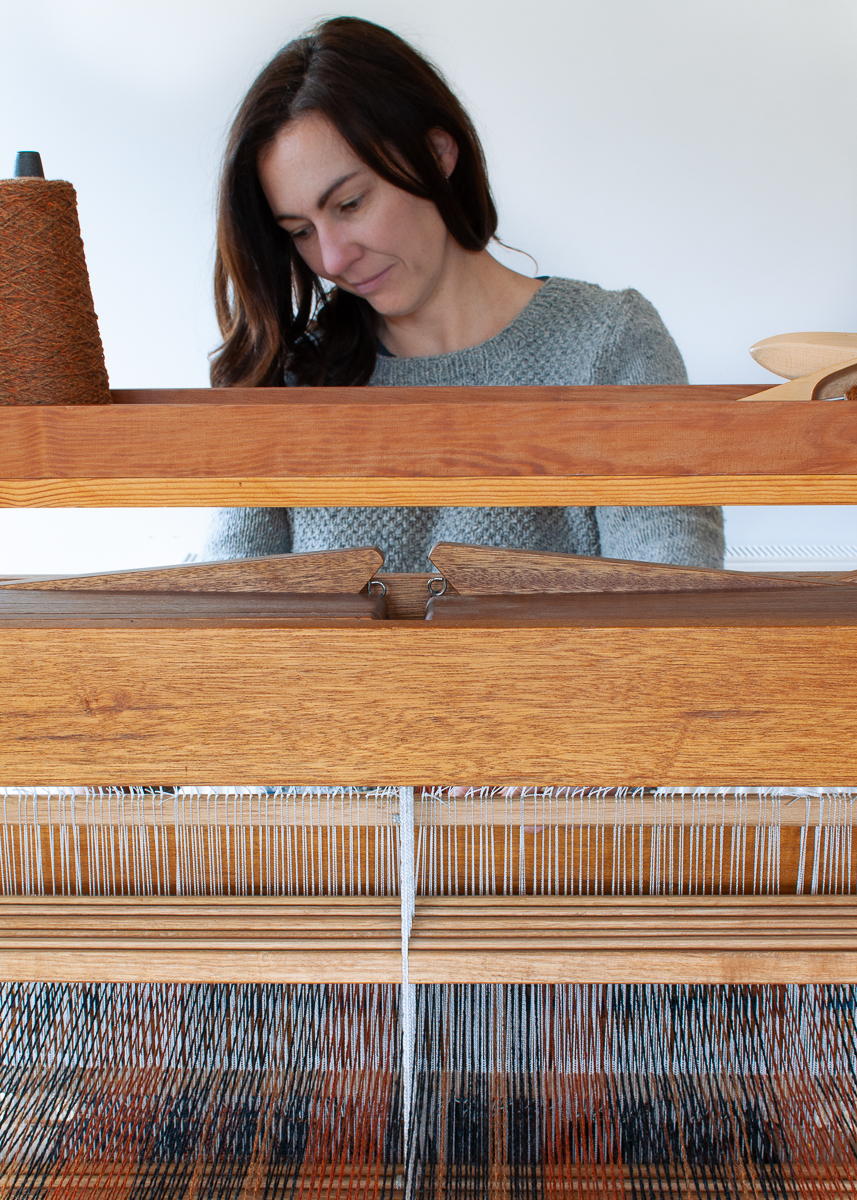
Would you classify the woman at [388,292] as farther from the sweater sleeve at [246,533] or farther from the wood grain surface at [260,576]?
the wood grain surface at [260,576]

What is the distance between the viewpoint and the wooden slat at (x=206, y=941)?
1.85ft

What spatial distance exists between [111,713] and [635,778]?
0.27 meters

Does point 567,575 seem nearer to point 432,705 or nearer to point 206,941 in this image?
point 432,705

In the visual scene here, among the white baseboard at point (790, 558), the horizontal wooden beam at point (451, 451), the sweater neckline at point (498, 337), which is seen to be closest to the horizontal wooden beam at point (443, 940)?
the horizontal wooden beam at point (451, 451)

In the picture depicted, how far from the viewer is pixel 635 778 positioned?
1.57 ft

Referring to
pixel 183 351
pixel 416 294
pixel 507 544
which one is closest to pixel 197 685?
pixel 507 544

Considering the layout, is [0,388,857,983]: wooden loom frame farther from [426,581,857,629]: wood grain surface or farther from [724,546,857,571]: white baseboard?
[724,546,857,571]: white baseboard

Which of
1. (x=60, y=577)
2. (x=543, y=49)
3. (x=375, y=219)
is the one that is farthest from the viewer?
(x=543, y=49)

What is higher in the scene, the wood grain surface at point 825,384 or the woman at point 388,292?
the woman at point 388,292

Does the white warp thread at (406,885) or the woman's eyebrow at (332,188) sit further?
the woman's eyebrow at (332,188)

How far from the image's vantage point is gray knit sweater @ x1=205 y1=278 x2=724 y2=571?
138 centimetres

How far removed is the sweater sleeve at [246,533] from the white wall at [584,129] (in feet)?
4.47

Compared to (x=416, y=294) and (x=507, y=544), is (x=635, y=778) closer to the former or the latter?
(x=507, y=544)

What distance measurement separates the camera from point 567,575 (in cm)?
65
